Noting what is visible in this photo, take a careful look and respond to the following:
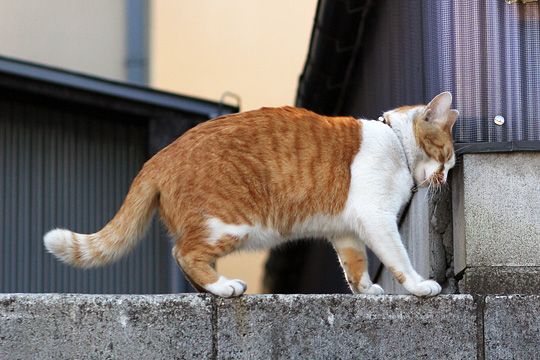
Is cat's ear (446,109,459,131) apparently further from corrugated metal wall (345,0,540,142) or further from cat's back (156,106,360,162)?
cat's back (156,106,360,162)

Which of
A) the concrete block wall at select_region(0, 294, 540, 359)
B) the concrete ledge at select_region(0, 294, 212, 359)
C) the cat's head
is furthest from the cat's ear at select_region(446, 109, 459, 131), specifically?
the concrete ledge at select_region(0, 294, 212, 359)

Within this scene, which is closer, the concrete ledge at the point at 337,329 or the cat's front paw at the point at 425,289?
the concrete ledge at the point at 337,329

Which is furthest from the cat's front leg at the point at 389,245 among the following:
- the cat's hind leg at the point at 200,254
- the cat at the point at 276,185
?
the cat's hind leg at the point at 200,254

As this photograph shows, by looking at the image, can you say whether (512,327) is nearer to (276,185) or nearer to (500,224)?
(500,224)

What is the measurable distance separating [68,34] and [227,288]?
17.2 feet

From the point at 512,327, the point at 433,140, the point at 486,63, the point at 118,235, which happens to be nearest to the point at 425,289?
the point at 512,327

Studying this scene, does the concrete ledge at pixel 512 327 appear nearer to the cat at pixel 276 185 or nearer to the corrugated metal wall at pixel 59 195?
the cat at pixel 276 185

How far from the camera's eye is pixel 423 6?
5.30 m

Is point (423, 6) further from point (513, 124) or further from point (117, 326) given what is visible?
point (117, 326)

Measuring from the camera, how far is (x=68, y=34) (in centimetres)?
912

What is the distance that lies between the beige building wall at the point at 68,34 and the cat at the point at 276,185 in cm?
440

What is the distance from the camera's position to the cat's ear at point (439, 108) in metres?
4.78

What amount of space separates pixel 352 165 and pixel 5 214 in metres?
3.94

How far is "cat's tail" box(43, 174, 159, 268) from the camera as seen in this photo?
4.65m
